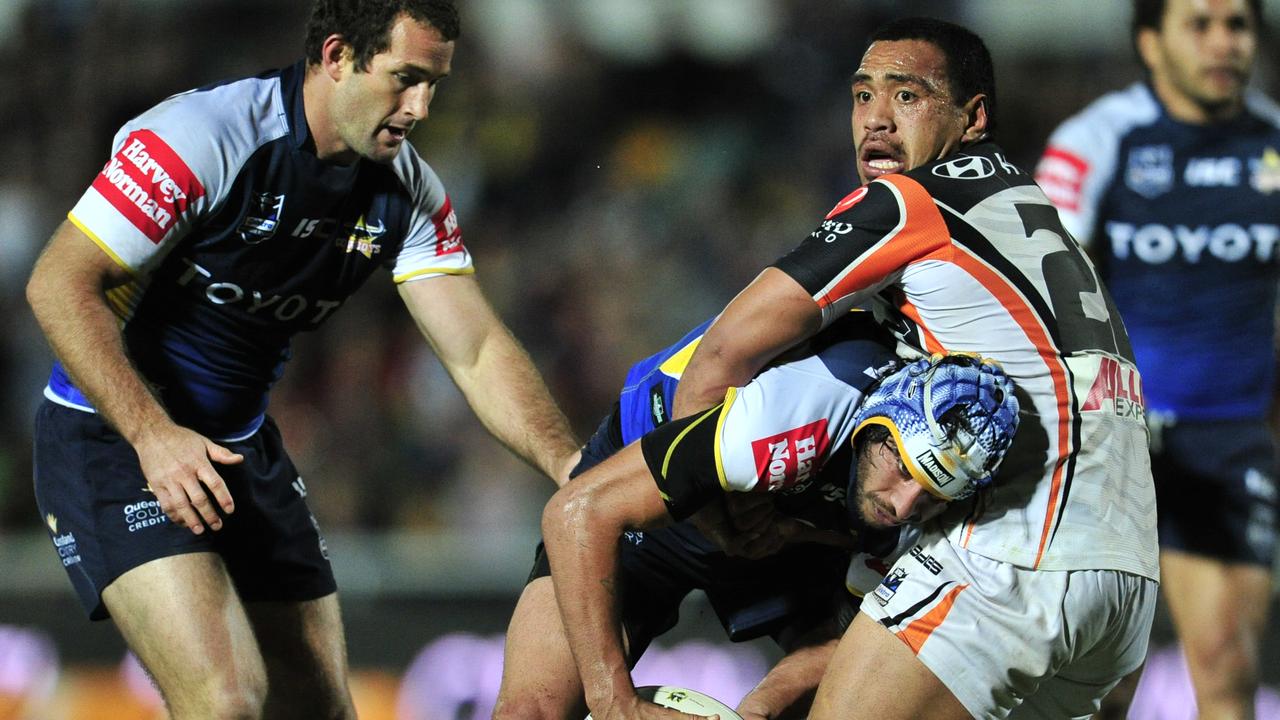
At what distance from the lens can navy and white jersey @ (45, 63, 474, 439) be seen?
163 inches

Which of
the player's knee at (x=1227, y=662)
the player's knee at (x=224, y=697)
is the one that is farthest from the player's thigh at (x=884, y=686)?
the player's knee at (x=1227, y=662)

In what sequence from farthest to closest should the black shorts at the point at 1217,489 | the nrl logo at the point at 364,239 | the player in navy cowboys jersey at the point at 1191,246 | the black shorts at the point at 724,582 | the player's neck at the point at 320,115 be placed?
1. the player in navy cowboys jersey at the point at 1191,246
2. the black shorts at the point at 1217,489
3. the nrl logo at the point at 364,239
4. the player's neck at the point at 320,115
5. the black shorts at the point at 724,582

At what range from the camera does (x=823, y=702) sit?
142 inches

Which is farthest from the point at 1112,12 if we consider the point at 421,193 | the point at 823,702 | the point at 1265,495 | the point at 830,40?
the point at 823,702

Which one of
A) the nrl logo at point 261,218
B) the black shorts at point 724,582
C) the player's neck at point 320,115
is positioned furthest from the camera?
the player's neck at point 320,115

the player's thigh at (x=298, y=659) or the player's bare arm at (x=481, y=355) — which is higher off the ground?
the player's bare arm at (x=481, y=355)

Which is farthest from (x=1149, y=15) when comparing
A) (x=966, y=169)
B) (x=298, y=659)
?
(x=298, y=659)

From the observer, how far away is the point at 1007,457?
3.54 m

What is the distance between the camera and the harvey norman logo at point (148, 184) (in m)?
4.09

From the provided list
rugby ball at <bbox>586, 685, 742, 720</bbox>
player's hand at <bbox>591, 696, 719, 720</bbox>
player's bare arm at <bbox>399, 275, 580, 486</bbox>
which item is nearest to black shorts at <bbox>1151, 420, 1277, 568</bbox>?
player's bare arm at <bbox>399, 275, 580, 486</bbox>

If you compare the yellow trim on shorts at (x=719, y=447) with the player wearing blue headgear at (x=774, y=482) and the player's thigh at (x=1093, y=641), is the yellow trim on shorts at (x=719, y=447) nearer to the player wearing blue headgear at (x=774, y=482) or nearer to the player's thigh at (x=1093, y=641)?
the player wearing blue headgear at (x=774, y=482)

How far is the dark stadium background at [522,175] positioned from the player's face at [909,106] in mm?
4773

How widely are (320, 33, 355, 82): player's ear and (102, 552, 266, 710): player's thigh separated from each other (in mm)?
1460

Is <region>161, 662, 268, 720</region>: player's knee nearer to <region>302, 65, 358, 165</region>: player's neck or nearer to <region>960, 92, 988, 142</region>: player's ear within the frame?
<region>302, 65, 358, 165</region>: player's neck
